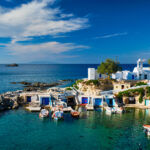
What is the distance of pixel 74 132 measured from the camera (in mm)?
27000

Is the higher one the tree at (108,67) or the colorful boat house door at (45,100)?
the tree at (108,67)

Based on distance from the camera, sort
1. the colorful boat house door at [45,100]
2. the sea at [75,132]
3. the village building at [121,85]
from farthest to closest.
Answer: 1. the village building at [121,85]
2. the colorful boat house door at [45,100]
3. the sea at [75,132]

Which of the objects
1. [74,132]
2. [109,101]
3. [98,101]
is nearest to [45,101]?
[98,101]

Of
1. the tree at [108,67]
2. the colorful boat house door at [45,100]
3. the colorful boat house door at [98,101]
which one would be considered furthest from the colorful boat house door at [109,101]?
the colorful boat house door at [45,100]

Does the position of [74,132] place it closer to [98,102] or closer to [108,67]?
[98,102]

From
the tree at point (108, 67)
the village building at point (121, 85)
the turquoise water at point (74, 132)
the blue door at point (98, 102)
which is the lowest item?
the turquoise water at point (74, 132)

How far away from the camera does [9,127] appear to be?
28.5 m

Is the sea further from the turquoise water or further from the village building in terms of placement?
the village building

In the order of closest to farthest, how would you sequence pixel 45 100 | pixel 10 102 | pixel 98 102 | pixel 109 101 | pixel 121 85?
pixel 10 102 < pixel 45 100 < pixel 98 102 < pixel 109 101 < pixel 121 85

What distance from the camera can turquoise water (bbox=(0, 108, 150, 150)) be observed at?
22.9m

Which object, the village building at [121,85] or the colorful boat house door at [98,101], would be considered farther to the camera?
the village building at [121,85]

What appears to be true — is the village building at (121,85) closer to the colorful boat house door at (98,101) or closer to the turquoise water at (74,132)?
the colorful boat house door at (98,101)

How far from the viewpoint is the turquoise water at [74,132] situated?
2288 centimetres

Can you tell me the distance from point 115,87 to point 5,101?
33.5 metres
